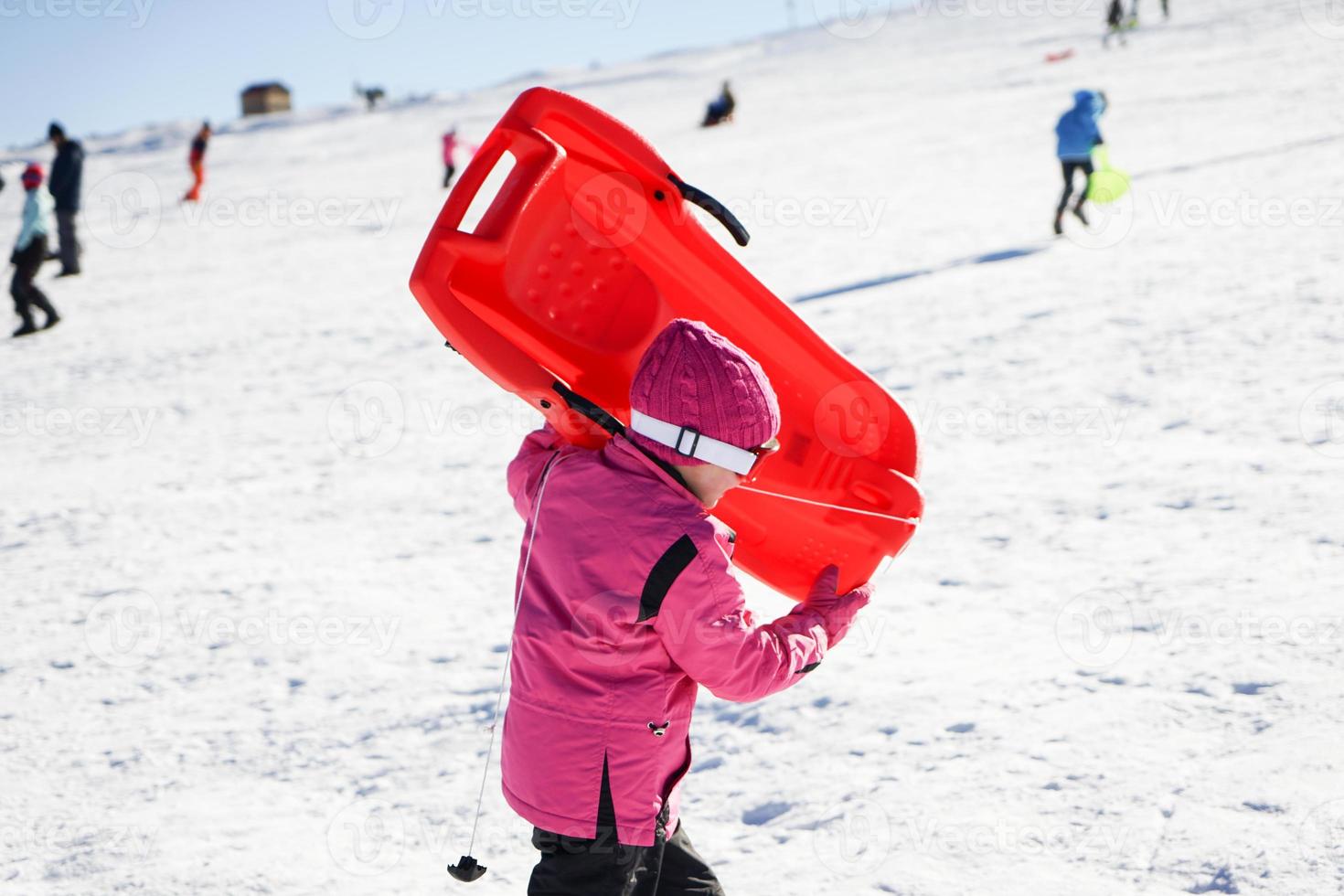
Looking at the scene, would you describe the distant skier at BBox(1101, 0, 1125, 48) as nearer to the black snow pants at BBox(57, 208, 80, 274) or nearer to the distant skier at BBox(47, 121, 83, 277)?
the black snow pants at BBox(57, 208, 80, 274)

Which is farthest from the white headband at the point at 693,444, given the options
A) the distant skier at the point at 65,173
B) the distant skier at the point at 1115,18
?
the distant skier at the point at 1115,18

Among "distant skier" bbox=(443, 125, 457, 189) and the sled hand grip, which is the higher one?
the sled hand grip

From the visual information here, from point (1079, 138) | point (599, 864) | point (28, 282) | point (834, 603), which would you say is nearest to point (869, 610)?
point (834, 603)

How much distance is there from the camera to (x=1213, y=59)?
76.4ft

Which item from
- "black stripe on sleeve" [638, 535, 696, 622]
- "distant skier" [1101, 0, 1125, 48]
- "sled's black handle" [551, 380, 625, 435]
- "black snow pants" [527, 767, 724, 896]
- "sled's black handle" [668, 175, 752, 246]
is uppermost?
"sled's black handle" [668, 175, 752, 246]

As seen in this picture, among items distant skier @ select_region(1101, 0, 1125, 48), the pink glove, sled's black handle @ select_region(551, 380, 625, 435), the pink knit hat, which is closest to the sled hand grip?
sled's black handle @ select_region(551, 380, 625, 435)

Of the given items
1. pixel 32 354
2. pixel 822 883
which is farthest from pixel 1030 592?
pixel 32 354

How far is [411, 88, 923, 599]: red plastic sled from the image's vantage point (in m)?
2.32

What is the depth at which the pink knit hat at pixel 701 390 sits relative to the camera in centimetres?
187

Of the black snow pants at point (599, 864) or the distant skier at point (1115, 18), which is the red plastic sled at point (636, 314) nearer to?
the black snow pants at point (599, 864)

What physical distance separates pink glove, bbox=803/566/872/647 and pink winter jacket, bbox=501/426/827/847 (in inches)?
4.0

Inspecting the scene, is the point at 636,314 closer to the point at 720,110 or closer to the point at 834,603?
the point at 834,603

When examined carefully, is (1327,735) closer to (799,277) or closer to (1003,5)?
(799,277)

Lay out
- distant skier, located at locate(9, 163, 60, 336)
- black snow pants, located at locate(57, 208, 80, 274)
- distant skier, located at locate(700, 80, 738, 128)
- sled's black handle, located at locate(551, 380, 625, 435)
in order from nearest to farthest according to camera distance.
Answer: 1. sled's black handle, located at locate(551, 380, 625, 435)
2. distant skier, located at locate(9, 163, 60, 336)
3. black snow pants, located at locate(57, 208, 80, 274)
4. distant skier, located at locate(700, 80, 738, 128)
